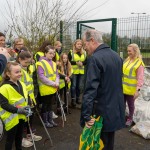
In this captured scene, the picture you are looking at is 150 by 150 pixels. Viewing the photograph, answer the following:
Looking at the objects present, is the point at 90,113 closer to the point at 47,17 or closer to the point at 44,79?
the point at 44,79

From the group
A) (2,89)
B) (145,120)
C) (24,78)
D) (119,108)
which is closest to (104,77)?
(119,108)

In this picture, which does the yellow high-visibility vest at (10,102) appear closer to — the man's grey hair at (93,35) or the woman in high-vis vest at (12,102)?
the woman in high-vis vest at (12,102)

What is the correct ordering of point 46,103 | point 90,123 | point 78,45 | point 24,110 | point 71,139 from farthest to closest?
1. point 78,45
2. point 46,103
3. point 71,139
4. point 24,110
5. point 90,123

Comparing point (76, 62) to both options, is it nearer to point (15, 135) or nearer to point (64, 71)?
point (64, 71)

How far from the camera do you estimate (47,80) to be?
15.8 ft

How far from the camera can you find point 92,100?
2777 mm

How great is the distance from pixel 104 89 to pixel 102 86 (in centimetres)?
4

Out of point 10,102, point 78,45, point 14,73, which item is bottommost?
point 10,102

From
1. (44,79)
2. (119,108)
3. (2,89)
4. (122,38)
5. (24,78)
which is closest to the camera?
(119,108)

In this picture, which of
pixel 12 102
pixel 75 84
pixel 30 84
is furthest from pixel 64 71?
pixel 12 102

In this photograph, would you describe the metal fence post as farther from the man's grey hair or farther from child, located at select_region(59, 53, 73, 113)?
the man's grey hair

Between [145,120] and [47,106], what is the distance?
7.31 feet

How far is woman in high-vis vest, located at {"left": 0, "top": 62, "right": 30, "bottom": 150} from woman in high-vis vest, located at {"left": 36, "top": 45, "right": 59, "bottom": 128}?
131 centimetres

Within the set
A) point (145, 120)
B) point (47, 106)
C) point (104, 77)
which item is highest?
point (104, 77)
